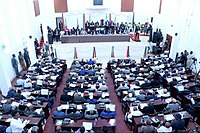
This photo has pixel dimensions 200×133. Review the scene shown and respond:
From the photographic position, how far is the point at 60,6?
925 inches

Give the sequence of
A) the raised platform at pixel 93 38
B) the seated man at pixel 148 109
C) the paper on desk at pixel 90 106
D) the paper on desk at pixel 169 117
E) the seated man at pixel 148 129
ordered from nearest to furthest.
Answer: the seated man at pixel 148 129, the paper on desk at pixel 169 117, the seated man at pixel 148 109, the paper on desk at pixel 90 106, the raised platform at pixel 93 38

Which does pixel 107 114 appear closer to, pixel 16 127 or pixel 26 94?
pixel 16 127

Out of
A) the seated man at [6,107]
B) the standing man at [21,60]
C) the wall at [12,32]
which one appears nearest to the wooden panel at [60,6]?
the wall at [12,32]

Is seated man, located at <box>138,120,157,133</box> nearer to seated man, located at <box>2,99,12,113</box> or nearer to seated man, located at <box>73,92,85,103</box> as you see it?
seated man, located at <box>73,92,85,103</box>

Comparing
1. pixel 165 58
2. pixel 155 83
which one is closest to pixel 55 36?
pixel 165 58

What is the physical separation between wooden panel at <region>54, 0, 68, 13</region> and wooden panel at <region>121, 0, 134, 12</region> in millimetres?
7331

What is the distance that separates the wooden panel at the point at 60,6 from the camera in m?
23.3

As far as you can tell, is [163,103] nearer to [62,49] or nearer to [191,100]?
[191,100]

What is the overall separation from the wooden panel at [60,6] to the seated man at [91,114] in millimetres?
18369

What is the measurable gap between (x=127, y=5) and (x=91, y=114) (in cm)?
1941

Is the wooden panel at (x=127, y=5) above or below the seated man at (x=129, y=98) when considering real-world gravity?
above

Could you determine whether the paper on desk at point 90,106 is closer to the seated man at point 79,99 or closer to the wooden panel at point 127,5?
the seated man at point 79,99

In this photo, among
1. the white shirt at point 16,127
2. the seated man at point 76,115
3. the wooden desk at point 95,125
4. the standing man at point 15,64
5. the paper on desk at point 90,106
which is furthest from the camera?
the standing man at point 15,64

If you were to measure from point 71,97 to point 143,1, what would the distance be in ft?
61.9
